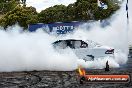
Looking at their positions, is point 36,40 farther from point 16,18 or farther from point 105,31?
point 16,18

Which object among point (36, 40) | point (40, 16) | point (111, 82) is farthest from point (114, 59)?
point (40, 16)

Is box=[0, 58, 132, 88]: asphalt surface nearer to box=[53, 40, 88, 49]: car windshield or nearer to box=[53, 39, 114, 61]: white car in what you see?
box=[53, 39, 114, 61]: white car

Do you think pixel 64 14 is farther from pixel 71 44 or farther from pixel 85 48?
pixel 85 48

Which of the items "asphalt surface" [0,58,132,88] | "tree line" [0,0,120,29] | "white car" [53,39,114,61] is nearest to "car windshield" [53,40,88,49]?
"white car" [53,39,114,61]

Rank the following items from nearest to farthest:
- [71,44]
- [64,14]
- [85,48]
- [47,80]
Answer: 1. [47,80]
2. [85,48]
3. [71,44]
4. [64,14]

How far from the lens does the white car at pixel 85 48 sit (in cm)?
2081

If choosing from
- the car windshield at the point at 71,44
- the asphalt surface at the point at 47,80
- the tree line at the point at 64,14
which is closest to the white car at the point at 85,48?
the car windshield at the point at 71,44

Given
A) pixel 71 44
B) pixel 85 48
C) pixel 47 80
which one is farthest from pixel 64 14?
pixel 47 80

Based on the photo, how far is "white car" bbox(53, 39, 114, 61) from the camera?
20.8 meters

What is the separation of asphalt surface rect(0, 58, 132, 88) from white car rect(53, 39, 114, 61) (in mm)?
1362

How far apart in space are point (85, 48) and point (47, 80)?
498 centimetres

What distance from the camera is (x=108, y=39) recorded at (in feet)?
96.0

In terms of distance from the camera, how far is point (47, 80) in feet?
54.5

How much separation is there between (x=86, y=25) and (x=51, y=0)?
101 feet
